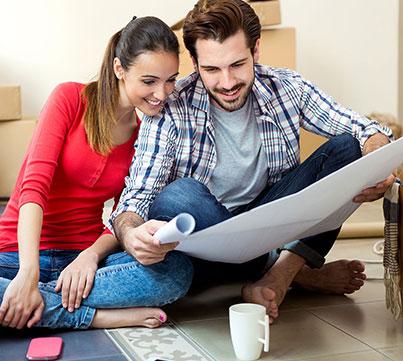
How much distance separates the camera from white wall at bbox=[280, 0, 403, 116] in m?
3.95

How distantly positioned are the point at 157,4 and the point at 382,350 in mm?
2939

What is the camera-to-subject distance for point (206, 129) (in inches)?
61.6

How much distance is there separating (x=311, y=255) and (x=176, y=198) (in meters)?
0.39

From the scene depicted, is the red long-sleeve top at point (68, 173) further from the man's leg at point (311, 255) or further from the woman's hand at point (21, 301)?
the man's leg at point (311, 255)

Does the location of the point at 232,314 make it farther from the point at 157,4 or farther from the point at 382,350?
the point at 157,4

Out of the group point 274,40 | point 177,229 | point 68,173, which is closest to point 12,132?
point 274,40

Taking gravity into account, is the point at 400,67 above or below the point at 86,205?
above

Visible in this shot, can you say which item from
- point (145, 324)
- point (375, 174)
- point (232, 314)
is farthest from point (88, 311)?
point (375, 174)

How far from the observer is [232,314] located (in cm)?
125

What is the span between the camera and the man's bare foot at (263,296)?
150cm

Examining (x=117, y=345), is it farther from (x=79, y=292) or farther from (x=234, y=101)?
(x=234, y=101)

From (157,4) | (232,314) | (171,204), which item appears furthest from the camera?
(157,4)

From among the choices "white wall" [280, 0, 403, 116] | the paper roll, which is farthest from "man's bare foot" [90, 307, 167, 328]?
"white wall" [280, 0, 403, 116]

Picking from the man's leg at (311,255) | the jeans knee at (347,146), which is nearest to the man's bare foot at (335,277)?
the man's leg at (311,255)
